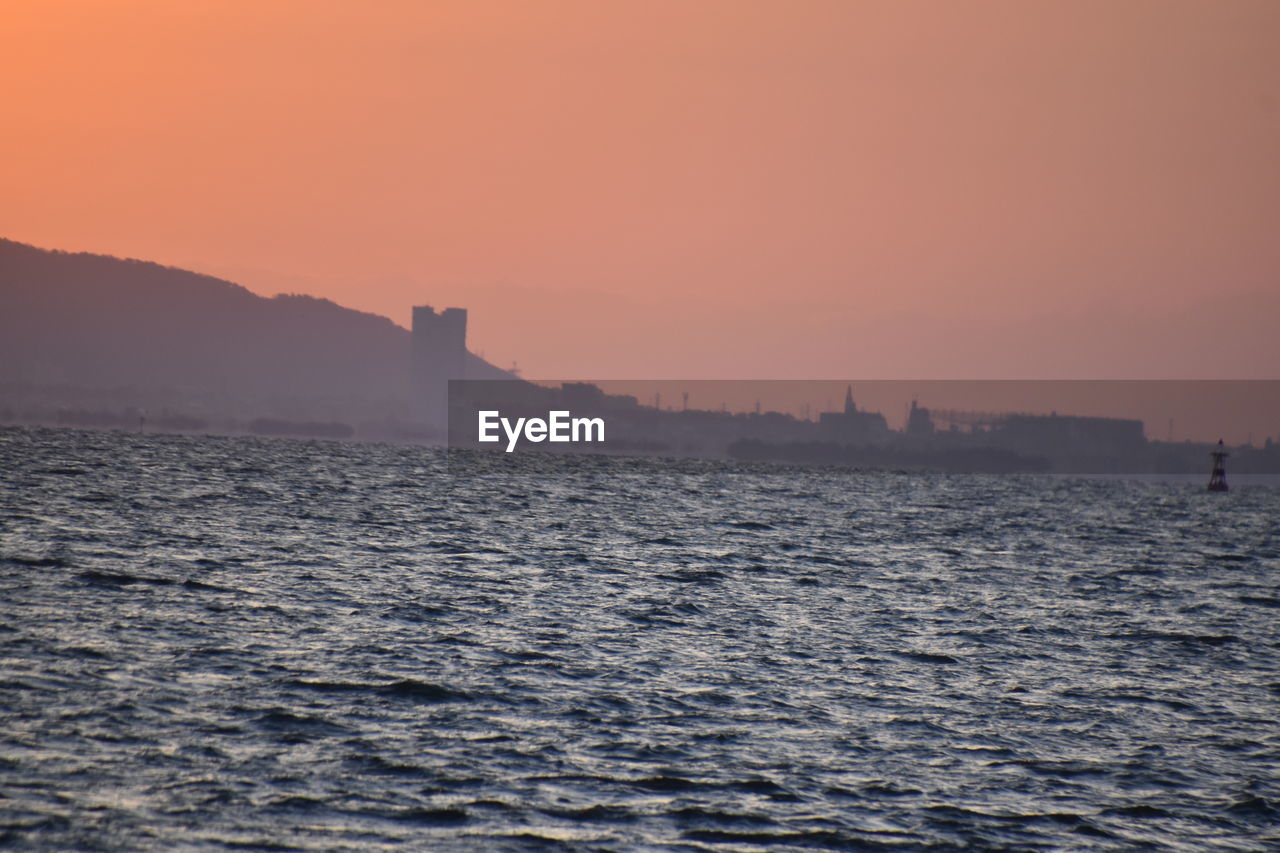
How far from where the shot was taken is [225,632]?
31.6m

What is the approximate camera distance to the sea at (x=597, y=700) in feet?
62.1

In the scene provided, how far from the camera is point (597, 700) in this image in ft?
87.5

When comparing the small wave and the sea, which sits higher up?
the small wave

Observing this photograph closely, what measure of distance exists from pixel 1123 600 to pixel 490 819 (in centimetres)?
4075

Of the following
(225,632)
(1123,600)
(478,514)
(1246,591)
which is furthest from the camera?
(478,514)

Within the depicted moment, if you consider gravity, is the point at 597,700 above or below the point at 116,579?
below

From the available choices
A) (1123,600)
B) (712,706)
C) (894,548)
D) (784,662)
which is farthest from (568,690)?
(894,548)

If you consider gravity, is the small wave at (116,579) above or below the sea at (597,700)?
above

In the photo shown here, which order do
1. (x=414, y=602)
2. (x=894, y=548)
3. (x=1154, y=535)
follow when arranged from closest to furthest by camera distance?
(x=414, y=602) < (x=894, y=548) < (x=1154, y=535)

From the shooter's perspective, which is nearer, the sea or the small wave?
the sea

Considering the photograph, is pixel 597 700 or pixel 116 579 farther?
pixel 116 579

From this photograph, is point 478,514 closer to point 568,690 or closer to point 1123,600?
point 1123,600

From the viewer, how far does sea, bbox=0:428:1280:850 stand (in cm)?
1894

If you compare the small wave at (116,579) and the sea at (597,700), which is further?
the small wave at (116,579)
